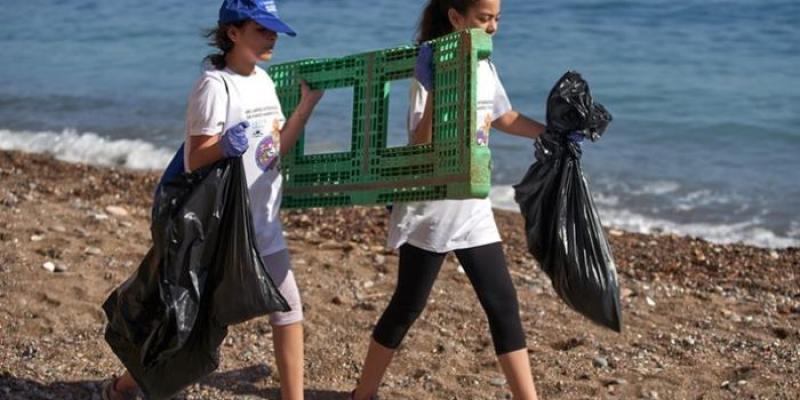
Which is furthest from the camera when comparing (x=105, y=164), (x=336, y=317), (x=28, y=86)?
(x=28, y=86)

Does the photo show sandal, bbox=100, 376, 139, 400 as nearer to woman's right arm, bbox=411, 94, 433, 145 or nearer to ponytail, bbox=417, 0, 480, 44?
woman's right arm, bbox=411, 94, 433, 145

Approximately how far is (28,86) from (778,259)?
9434mm

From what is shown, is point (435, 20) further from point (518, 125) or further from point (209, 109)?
point (209, 109)

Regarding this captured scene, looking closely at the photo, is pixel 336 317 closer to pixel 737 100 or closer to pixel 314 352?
pixel 314 352

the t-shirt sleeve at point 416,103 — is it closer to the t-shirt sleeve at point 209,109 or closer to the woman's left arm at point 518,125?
the woman's left arm at point 518,125

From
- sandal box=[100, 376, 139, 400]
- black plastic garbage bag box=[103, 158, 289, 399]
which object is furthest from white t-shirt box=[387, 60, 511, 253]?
sandal box=[100, 376, 139, 400]

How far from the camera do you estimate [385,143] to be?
4.75 meters

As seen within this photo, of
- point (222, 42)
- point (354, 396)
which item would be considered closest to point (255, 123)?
point (222, 42)

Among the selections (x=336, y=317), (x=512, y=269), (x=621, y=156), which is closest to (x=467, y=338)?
(x=336, y=317)

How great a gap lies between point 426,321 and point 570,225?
1769 mm

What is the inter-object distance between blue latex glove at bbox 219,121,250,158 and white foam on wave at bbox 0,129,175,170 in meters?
6.94

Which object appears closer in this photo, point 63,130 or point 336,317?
point 336,317

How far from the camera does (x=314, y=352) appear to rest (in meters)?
5.99

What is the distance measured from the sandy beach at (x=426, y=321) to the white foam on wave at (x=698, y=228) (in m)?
0.84
